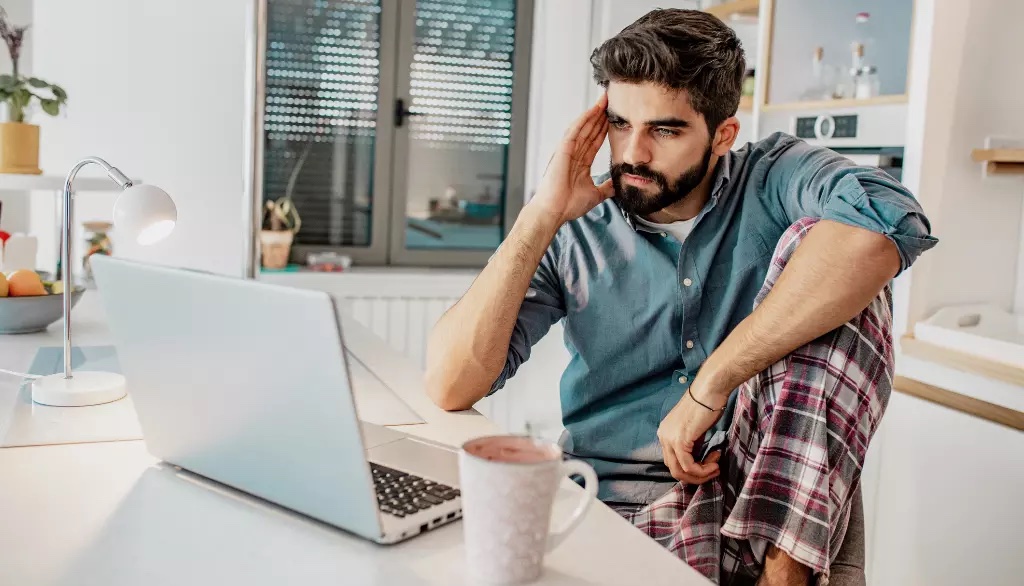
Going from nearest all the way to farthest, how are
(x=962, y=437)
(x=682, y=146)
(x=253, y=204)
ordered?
(x=682, y=146) → (x=962, y=437) → (x=253, y=204)

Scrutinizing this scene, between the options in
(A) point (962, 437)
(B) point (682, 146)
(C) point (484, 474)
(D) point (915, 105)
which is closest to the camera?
(C) point (484, 474)

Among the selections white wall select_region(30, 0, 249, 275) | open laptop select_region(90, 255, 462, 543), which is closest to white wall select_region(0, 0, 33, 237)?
white wall select_region(30, 0, 249, 275)

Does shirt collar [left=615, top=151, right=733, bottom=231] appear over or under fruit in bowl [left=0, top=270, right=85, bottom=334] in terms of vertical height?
over

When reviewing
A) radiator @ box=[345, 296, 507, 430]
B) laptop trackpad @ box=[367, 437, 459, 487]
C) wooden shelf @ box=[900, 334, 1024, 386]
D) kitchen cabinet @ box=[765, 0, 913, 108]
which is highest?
kitchen cabinet @ box=[765, 0, 913, 108]

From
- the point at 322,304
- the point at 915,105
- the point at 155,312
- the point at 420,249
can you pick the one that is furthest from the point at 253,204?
the point at 322,304

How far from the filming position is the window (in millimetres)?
3533

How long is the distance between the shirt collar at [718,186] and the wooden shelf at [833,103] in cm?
101

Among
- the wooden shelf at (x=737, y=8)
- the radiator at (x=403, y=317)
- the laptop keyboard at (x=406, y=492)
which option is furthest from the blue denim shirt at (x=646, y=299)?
the radiator at (x=403, y=317)

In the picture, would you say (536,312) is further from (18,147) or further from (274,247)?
A: (274,247)

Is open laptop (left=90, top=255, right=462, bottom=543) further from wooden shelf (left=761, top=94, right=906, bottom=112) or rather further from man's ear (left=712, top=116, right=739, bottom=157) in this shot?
wooden shelf (left=761, top=94, right=906, bottom=112)

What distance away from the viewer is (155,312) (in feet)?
3.10

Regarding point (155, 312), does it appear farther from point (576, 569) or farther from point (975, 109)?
point (975, 109)

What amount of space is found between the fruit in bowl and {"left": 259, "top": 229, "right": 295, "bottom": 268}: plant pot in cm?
156

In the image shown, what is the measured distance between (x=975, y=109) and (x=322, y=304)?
6.28 ft
